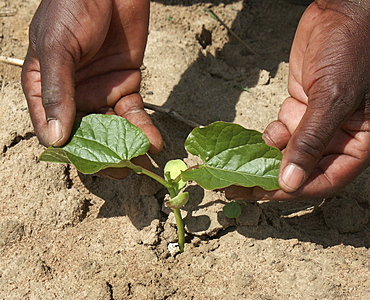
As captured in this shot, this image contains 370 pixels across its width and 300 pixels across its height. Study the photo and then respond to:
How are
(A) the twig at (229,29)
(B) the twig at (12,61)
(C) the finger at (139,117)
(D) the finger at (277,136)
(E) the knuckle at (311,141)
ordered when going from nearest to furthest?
(E) the knuckle at (311,141) → (C) the finger at (139,117) → (D) the finger at (277,136) → (B) the twig at (12,61) → (A) the twig at (229,29)

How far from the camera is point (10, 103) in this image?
7.17 ft

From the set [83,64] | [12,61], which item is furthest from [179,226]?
[12,61]

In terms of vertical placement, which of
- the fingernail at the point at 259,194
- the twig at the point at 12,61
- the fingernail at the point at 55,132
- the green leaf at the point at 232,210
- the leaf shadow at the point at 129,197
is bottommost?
the leaf shadow at the point at 129,197

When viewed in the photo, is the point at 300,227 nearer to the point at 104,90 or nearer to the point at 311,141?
the point at 311,141

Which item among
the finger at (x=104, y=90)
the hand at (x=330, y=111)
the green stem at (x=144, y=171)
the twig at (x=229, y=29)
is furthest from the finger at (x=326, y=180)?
the twig at (x=229, y=29)

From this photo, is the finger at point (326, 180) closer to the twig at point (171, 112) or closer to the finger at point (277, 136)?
the finger at point (277, 136)

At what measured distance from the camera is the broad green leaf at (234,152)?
5.29 ft

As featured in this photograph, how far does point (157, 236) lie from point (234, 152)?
456 mm

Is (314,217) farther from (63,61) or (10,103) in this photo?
(10,103)

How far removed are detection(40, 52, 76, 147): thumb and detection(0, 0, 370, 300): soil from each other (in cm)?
36

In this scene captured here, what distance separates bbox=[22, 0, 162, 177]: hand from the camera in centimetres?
169

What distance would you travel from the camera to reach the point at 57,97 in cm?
167

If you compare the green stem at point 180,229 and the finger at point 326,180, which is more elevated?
the finger at point 326,180

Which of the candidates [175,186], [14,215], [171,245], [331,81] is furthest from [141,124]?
[331,81]
